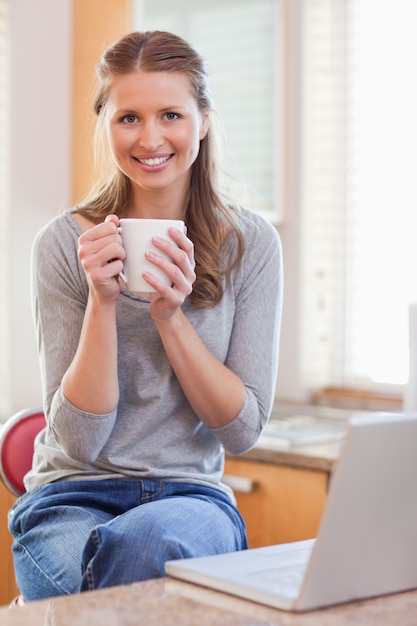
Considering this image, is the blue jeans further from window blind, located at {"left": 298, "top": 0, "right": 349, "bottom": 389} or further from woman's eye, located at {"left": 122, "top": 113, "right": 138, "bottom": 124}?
window blind, located at {"left": 298, "top": 0, "right": 349, "bottom": 389}

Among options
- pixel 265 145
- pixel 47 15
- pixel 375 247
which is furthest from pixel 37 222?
pixel 375 247

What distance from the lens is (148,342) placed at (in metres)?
1.60

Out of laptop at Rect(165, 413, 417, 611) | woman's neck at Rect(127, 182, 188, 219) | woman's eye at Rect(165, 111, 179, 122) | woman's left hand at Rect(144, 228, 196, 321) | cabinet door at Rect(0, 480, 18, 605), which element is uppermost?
woman's eye at Rect(165, 111, 179, 122)

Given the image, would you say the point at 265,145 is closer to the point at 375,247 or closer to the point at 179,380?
the point at 375,247

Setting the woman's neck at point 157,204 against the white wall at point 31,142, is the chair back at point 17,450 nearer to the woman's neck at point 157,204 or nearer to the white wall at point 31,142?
the woman's neck at point 157,204

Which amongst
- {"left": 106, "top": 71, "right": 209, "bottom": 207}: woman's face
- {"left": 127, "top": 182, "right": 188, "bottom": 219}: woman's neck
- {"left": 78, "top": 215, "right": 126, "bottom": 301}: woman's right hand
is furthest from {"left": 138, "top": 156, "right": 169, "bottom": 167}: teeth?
{"left": 78, "top": 215, "right": 126, "bottom": 301}: woman's right hand

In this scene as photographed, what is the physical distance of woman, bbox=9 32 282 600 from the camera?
1.45m

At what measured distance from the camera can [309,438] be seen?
2324 mm

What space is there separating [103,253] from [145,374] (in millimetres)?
311

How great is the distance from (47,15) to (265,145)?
2.61ft

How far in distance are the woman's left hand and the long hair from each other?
0.23 metres

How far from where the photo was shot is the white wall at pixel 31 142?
2.72m

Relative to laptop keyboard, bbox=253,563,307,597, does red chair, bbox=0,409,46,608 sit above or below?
below

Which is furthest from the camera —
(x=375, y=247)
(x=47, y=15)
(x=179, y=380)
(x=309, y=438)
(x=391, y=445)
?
(x=375, y=247)
